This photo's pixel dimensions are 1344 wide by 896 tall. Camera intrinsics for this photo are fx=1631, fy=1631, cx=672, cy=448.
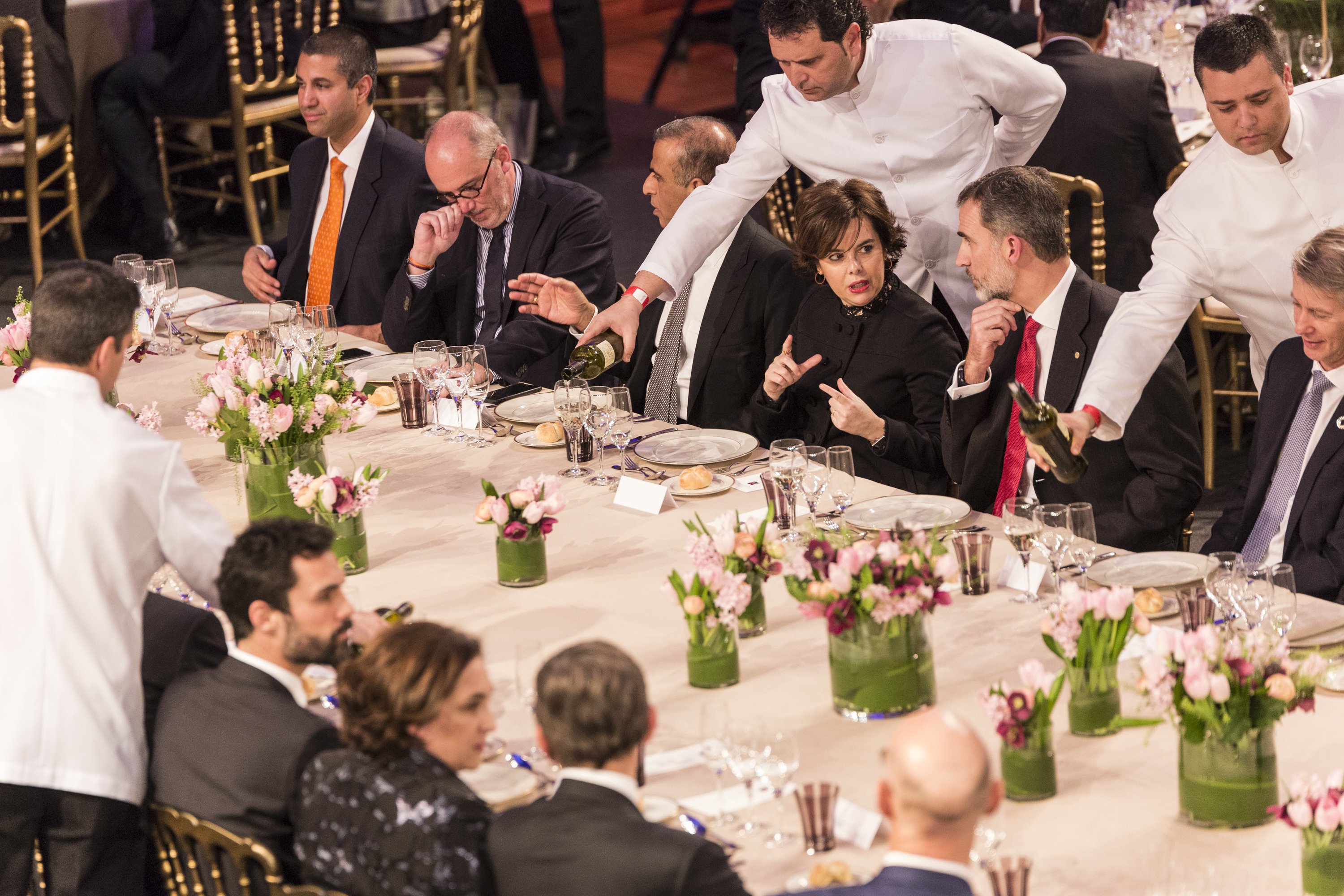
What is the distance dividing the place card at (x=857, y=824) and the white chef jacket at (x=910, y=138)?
2.32 meters

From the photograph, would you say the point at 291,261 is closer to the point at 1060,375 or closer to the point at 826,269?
the point at 826,269

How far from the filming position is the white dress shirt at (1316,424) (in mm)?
3287

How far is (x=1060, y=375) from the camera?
→ 3.70 m

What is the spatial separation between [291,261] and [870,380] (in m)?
2.32

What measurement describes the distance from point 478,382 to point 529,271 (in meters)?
1.00

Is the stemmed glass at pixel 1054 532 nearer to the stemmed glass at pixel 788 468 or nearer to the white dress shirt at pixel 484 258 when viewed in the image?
the stemmed glass at pixel 788 468

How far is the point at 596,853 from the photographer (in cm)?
189

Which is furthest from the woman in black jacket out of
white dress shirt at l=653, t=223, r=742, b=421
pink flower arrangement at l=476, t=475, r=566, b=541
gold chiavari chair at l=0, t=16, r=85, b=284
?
gold chiavari chair at l=0, t=16, r=85, b=284

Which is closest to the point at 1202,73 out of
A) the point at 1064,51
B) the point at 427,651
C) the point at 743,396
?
the point at 743,396

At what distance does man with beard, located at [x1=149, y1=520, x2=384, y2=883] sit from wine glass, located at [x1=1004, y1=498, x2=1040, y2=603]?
1200 millimetres

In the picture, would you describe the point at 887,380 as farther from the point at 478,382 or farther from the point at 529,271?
the point at 529,271

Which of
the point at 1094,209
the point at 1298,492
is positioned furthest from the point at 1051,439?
the point at 1094,209

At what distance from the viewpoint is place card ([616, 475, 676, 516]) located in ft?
11.3

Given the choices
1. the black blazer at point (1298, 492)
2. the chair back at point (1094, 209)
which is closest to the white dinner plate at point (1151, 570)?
the black blazer at point (1298, 492)
